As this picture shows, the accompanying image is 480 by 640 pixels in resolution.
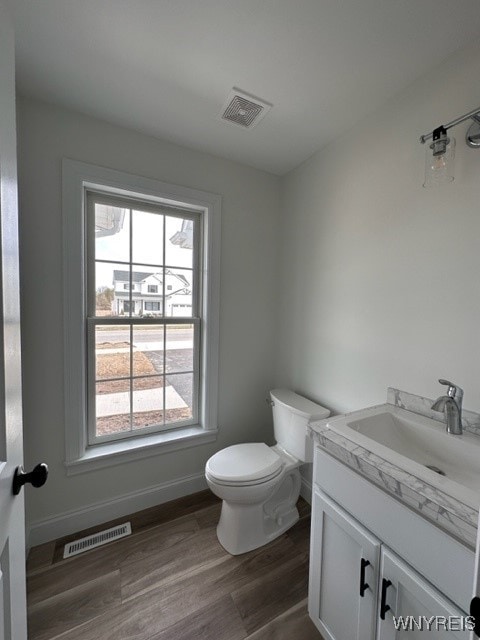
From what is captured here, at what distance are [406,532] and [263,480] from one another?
31.9 inches

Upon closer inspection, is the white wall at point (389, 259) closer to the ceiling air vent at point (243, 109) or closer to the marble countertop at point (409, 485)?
the marble countertop at point (409, 485)

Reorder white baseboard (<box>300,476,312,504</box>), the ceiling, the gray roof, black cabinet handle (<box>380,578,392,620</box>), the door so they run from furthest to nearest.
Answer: white baseboard (<box>300,476,312,504</box>)
the gray roof
the ceiling
black cabinet handle (<box>380,578,392,620</box>)
the door

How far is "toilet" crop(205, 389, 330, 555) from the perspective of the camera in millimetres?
1408

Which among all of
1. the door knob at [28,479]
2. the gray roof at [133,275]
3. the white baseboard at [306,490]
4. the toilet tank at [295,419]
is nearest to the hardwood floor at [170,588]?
the white baseboard at [306,490]

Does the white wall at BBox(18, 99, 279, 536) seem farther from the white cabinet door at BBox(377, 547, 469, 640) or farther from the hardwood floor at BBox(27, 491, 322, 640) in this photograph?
the white cabinet door at BBox(377, 547, 469, 640)

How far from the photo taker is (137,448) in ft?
5.50

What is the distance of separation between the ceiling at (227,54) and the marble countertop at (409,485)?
1.50 m

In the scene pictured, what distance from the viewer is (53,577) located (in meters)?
1.30

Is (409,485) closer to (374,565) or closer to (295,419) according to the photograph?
(374,565)

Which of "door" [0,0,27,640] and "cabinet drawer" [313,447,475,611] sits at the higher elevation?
"door" [0,0,27,640]

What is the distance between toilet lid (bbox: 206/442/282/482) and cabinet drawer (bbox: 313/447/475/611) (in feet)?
1.71

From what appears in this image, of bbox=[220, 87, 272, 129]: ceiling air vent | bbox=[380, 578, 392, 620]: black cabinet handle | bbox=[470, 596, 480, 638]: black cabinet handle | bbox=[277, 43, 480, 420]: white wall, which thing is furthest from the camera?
bbox=[220, 87, 272, 129]: ceiling air vent

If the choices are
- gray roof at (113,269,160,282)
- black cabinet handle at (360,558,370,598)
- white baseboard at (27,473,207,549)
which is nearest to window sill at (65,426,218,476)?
white baseboard at (27,473,207,549)

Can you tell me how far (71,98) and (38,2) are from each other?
44 cm
